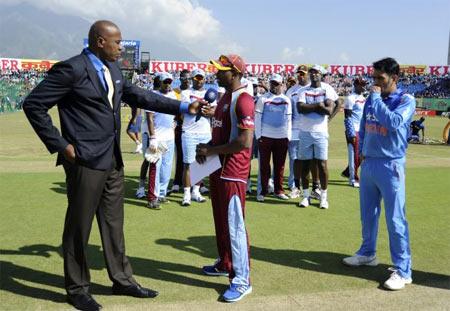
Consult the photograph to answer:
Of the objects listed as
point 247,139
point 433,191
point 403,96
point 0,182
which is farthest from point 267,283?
point 0,182

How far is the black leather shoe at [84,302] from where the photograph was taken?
3717 mm

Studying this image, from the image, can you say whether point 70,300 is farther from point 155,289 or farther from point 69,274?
point 155,289

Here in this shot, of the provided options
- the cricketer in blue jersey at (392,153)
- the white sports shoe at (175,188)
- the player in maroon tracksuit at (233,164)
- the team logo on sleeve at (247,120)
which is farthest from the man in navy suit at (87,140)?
the white sports shoe at (175,188)

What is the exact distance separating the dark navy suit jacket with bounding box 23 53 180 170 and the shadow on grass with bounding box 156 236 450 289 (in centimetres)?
193

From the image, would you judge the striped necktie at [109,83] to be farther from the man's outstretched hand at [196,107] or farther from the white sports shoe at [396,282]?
the white sports shoe at [396,282]

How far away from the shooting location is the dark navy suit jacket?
3.57 metres

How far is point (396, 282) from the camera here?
4.25 meters

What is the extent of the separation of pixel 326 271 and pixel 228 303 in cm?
128

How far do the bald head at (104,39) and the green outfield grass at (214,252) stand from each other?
207cm

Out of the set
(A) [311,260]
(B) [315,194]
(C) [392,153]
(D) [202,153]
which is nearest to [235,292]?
(D) [202,153]

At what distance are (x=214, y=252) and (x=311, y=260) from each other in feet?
3.54

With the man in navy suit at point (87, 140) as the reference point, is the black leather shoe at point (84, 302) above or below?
below

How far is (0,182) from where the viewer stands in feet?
28.7

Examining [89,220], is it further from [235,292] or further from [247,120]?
[247,120]
